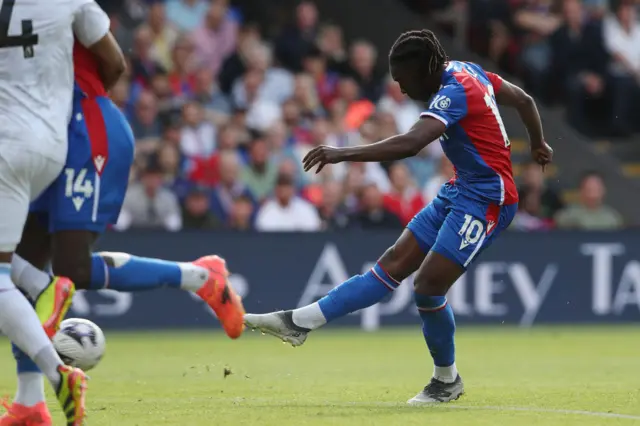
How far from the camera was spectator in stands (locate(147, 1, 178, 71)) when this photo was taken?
15938mm

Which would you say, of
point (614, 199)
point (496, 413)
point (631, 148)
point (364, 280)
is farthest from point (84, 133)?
point (631, 148)

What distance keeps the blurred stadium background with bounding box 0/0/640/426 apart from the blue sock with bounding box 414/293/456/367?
1.96 meters

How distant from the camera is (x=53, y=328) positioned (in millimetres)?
6305

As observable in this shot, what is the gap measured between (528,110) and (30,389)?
3421 millimetres

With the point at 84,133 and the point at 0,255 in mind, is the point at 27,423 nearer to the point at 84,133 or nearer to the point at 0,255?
the point at 0,255

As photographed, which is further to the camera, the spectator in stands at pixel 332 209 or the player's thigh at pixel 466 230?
the spectator in stands at pixel 332 209

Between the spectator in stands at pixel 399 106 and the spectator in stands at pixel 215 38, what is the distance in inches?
80.2

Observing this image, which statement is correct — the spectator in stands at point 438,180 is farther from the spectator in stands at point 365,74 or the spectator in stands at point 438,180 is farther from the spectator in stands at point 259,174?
the spectator in stands at point 259,174

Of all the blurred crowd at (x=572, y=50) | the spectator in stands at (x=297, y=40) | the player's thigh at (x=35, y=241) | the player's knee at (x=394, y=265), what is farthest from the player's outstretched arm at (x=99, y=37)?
the blurred crowd at (x=572, y=50)

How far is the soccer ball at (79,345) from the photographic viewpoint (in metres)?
6.93

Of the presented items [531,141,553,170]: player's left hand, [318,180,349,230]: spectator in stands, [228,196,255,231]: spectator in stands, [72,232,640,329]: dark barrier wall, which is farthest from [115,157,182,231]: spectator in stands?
[531,141,553,170]: player's left hand

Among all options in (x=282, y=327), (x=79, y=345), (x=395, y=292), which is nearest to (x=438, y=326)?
(x=282, y=327)

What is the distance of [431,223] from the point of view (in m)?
7.77

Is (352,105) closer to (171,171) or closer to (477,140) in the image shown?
(171,171)
